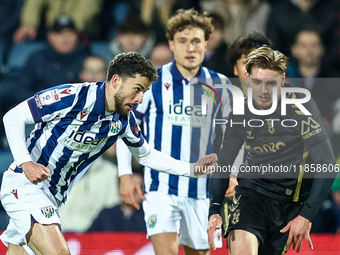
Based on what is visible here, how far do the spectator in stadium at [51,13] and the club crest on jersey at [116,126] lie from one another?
420cm

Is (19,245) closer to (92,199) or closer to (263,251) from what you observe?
(263,251)

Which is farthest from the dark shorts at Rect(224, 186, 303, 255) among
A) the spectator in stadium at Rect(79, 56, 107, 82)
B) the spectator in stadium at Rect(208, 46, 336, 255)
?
the spectator in stadium at Rect(79, 56, 107, 82)

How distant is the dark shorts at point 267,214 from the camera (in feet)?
13.1

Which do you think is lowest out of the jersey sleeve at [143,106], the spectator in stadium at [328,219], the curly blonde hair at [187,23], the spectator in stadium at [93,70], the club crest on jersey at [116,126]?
the spectator in stadium at [328,219]

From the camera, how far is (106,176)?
21.6 feet

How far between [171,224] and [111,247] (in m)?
0.90

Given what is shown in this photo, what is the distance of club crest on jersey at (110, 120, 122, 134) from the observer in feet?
13.2

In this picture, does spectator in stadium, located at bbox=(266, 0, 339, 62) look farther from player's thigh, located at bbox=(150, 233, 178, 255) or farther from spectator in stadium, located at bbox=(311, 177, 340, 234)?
player's thigh, located at bbox=(150, 233, 178, 255)

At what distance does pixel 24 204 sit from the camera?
3840 mm

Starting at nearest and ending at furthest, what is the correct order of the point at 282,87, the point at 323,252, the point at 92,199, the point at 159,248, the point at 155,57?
1. the point at 282,87
2. the point at 159,248
3. the point at 323,252
4. the point at 92,199
5. the point at 155,57

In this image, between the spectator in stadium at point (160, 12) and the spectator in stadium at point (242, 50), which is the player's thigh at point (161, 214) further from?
the spectator in stadium at point (160, 12)

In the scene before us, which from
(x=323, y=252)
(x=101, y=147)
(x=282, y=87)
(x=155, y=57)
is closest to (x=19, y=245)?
(x=101, y=147)

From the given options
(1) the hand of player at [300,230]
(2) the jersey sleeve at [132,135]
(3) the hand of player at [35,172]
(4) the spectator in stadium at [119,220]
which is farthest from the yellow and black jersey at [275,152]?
(4) the spectator in stadium at [119,220]

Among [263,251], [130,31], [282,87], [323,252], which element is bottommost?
[323,252]
